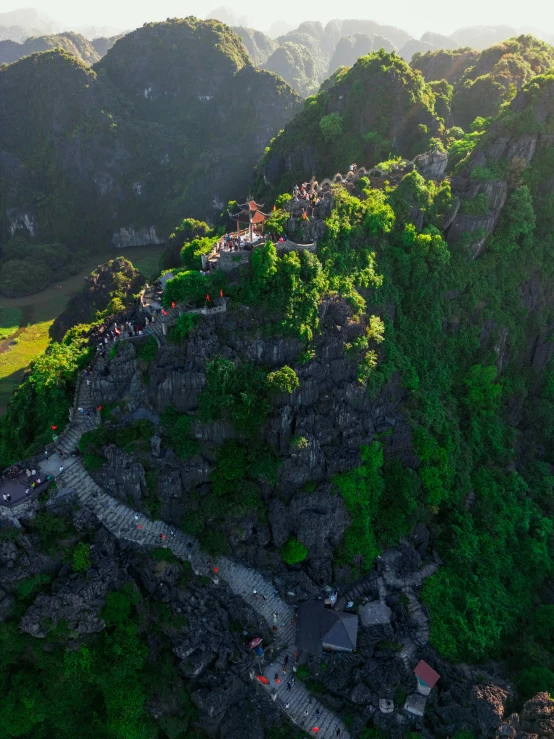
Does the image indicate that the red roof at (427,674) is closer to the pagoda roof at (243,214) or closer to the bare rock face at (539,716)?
the bare rock face at (539,716)

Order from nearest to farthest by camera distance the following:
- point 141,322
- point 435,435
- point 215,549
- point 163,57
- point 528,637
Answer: point 215,549
point 528,637
point 141,322
point 435,435
point 163,57

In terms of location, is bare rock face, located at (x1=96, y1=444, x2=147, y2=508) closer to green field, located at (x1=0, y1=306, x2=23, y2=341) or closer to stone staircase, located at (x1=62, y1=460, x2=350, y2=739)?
stone staircase, located at (x1=62, y1=460, x2=350, y2=739)

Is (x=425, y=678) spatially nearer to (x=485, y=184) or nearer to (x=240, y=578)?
(x=240, y=578)

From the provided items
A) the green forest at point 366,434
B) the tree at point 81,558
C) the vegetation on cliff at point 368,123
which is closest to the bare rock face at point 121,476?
the green forest at point 366,434

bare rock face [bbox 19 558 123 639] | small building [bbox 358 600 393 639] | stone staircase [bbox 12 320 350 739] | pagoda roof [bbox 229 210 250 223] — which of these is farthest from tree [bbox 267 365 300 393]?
small building [bbox 358 600 393 639]

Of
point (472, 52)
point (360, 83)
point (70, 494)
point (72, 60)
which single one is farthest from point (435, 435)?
point (72, 60)

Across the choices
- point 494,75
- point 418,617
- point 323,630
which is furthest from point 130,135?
point 418,617

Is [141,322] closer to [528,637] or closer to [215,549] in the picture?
[215,549]
